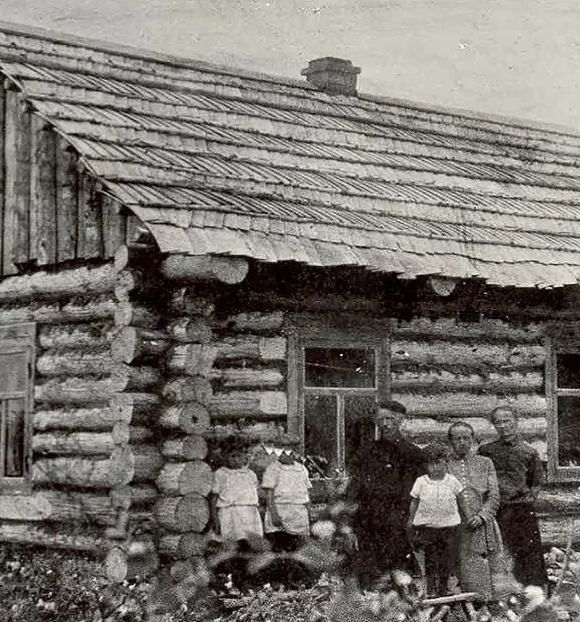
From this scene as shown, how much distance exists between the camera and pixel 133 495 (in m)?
9.88

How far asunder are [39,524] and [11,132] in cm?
387

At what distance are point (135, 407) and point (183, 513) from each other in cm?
97

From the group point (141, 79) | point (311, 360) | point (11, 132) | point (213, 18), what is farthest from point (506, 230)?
point (213, 18)

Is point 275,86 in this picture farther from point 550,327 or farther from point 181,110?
point 550,327

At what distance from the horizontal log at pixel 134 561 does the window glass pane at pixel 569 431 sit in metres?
5.19

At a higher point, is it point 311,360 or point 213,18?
point 213,18

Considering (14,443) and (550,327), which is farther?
(550,327)

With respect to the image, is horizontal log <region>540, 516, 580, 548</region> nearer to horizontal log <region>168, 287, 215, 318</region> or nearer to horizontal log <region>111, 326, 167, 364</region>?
horizontal log <region>168, 287, 215, 318</region>

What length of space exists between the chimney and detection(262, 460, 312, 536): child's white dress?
6.48 m

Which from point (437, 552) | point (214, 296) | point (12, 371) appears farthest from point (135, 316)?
point (437, 552)

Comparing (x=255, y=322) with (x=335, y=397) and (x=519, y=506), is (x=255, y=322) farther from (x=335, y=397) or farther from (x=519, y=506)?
(x=519, y=506)

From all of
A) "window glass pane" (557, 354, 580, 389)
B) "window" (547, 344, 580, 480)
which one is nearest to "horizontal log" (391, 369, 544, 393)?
"window" (547, 344, 580, 480)

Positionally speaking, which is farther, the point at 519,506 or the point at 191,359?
the point at 519,506

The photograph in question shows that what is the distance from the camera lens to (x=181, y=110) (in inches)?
488
